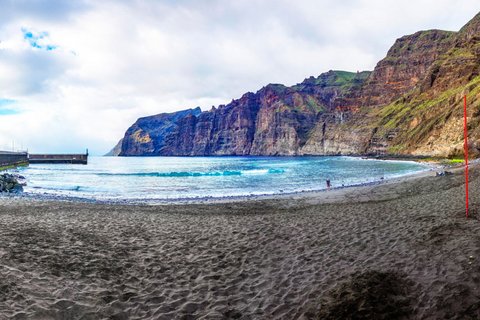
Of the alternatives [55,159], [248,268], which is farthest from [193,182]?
[55,159]

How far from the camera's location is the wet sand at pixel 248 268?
689 centimetres

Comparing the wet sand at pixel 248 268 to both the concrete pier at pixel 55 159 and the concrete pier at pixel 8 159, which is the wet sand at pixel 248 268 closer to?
the concrete pier at pixel 8 159

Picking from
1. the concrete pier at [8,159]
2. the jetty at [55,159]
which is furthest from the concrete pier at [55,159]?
the concrete pier at [8,159]

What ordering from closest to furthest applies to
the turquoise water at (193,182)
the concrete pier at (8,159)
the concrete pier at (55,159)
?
1. the turquoise water at (193,182)
2. the concrete pier at (8,159)
3. the concrete pier at (55,159)

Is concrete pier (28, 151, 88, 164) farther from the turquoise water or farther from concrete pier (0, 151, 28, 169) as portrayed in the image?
the turquoise water

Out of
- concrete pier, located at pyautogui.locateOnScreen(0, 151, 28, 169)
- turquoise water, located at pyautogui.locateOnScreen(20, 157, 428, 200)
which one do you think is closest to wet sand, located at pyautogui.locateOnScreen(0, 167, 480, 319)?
turquoise water, located at pyautogui.locateOnScreen(20, 157, 428, 200)

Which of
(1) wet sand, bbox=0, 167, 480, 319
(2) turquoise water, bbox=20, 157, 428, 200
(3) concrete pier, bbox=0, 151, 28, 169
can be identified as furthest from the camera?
(3) concrete pier, bbox=0, 151, 28, 169

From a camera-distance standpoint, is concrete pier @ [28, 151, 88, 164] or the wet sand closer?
the wet sand

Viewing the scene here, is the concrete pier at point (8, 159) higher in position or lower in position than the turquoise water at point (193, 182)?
higher

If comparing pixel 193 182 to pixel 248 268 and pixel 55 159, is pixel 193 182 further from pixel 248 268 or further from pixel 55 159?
pixel 55 159

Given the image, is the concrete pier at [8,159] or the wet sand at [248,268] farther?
the concrete pier at [8,159]

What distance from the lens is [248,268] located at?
9.84 m

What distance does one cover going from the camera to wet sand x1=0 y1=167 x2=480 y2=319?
6.89 meters

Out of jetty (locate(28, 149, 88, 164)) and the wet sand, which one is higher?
jetty (locate(28, 149, 88, 164))
